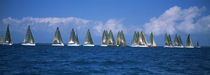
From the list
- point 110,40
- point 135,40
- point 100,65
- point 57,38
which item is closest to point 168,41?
point 135,40

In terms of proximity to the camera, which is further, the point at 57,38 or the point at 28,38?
the point at 57,38

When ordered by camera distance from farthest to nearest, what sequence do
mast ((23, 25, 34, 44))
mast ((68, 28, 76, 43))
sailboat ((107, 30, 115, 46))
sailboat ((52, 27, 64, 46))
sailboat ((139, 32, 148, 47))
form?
1. sailboat ((107, 30, 115, 46))
2. sailboat ((139, 32, 148, 47))
3. mast ((68, 28, 76, 43))
4. sailboat ((52, 27, 64, 46))
5. mast ((23, 25, 34, 44))

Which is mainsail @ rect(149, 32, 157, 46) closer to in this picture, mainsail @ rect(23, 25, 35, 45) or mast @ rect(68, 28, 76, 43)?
mast @ rect(68, 28, 76, 43)

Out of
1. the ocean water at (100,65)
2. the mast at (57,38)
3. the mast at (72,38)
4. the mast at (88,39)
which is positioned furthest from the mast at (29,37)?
the ocean water at (100,65)

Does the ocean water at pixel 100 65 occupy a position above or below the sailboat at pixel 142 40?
below

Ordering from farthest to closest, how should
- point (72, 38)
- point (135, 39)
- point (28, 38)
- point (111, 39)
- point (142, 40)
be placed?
point (111, 39), point (135, 39), point (142, 40), point (72, 38), point (28, 38)

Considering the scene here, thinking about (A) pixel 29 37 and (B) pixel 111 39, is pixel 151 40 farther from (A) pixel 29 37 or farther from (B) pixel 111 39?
(A) pixel 29 37

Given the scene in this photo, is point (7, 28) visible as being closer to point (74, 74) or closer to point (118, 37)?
point (118, 37)

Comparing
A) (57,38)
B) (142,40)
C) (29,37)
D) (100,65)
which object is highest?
(29,37)

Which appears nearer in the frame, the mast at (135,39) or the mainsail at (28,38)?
the mainsail at (28,38)

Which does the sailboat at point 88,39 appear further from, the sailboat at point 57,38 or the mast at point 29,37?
the mast at point 29,37

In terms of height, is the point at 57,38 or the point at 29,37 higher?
the point at 29,37

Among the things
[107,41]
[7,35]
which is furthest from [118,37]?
[7,35]

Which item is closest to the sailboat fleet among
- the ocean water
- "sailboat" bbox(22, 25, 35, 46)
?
"sailboat" bbox(22, 25, 35, 46)
